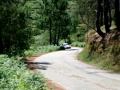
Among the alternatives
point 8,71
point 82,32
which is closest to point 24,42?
point 8,71

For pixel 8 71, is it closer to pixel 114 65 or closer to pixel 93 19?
pixel 114 65

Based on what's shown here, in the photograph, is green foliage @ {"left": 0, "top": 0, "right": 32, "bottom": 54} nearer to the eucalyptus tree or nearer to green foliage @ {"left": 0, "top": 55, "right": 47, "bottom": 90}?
green foliage @ {"left": 0, "top": 55, "right": 47, "bottom": 90}

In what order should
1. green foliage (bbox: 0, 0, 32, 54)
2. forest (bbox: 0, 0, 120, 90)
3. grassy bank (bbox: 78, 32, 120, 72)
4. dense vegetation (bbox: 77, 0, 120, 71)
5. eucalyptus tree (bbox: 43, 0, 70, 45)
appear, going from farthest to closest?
eucalyptus tree (bbox: 43, 0, 70, 45) → green foliage (bbox: 0, 0, 32, 54) → dense vegetation (bbox: 77, 0, 120, 71) → grassy bank (bbox: 78, 32, 120, 72) → forest (bbox: 0, 0, 120, 90)

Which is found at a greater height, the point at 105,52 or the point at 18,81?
the point at 18,81

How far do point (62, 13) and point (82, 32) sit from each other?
1612 centimetres

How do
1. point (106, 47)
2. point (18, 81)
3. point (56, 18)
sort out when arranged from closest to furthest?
point (18, 81) < point (106, 47) < point (56, 18)

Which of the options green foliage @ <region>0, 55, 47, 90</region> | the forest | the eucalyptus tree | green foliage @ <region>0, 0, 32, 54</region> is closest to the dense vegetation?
the forest

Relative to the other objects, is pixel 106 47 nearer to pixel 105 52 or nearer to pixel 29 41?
pixel 105 52

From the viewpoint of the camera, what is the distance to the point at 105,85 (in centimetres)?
2297

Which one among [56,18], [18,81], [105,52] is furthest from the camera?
[56,18]

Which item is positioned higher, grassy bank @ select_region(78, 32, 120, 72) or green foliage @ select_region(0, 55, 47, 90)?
green foliage @ select_region(0, 55, 47, 90)

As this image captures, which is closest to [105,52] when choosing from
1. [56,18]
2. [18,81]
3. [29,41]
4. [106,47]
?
[106,47]

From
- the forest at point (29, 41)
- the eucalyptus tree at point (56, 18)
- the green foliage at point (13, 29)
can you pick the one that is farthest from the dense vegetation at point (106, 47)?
the eucalyptus tree at point (56, 18)

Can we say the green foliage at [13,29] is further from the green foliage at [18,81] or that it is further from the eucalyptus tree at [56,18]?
the eucalyptus tree at [56,18]
